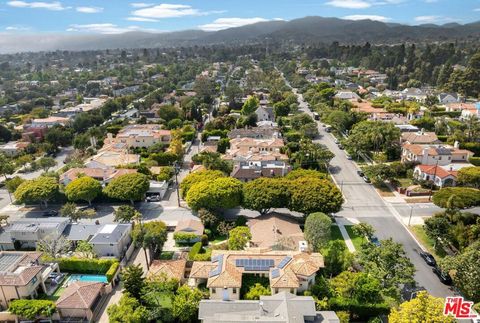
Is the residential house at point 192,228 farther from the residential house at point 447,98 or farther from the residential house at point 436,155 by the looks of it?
the residential house at point 447,98

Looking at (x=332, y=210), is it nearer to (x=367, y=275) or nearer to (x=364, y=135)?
(x=367, y=275)

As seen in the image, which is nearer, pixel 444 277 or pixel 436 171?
pixel 444 277

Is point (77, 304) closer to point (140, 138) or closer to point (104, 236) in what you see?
Answer: point (104, 236)

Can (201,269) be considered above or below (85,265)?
above

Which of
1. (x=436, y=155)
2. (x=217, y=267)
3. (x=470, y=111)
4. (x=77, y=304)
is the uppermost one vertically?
(x=470, y=111)

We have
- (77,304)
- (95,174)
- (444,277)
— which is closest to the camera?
(77,304)

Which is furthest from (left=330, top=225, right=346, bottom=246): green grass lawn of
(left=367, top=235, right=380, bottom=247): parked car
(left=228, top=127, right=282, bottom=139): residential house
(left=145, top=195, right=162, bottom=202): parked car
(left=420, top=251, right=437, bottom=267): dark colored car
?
(left=228, top=127, right=282, bottom=139): residential house

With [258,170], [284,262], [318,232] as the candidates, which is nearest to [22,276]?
[284,262]
